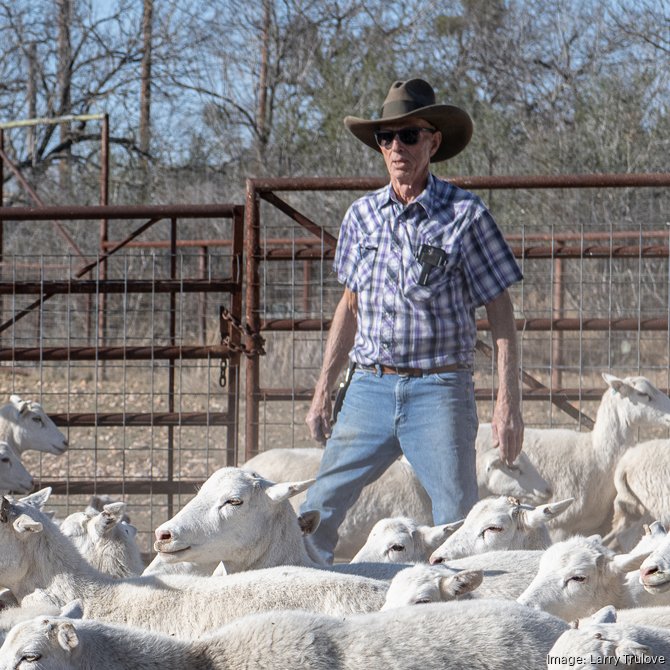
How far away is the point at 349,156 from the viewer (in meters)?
16.9

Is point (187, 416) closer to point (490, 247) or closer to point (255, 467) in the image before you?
point (255, 467)

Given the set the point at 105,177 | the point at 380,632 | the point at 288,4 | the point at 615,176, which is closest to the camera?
the point at 380,632

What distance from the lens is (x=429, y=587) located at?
11.7ft

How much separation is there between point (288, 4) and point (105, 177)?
9979mm

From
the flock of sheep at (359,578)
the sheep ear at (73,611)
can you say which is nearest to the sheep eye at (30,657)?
the flock of sheep at (359,578)

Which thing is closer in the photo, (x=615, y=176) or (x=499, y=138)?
(x=615, y=176)

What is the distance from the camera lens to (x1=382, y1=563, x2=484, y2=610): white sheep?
351cm

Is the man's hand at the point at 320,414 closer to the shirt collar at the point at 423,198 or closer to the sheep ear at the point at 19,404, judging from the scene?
the shirt collar at the point at 423,198

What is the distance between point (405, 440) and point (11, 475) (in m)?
2.70

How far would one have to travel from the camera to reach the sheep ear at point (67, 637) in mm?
2723

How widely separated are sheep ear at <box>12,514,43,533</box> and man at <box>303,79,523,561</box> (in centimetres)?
106

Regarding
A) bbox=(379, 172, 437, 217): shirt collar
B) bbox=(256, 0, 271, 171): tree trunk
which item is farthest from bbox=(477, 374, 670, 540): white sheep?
bbox=(256, 0, 271, 171): tree trunk

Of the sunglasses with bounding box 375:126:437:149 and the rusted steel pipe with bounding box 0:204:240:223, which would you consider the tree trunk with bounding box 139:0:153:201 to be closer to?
the rusted steel pipe with bounding box 0:204:240:223

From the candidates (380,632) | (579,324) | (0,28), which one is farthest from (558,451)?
(0,28)
